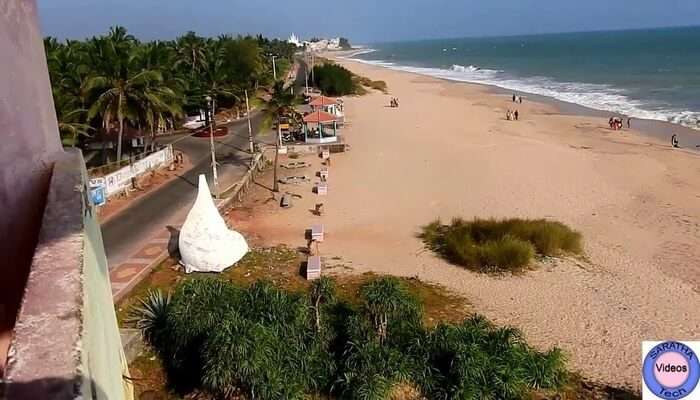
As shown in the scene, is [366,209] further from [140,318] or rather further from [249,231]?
[140,318]

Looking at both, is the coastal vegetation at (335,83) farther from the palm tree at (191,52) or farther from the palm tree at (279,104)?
the palm tree at (279,104)

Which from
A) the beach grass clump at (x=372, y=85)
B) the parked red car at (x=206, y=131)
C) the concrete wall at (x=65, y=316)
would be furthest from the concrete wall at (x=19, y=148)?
the beach grass clump at (x=372, y=85)

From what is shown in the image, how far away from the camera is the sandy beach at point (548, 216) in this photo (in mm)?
13477

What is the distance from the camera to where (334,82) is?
2534 inches

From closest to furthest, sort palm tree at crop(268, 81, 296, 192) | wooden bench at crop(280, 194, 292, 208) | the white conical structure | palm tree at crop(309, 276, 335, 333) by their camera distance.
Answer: palm tree at crop(309, 276, 335, 333), the white conical structure, wooden bench at crop(280, 194, 292, 208), palm tree at crop(268, 81, 296, 192)

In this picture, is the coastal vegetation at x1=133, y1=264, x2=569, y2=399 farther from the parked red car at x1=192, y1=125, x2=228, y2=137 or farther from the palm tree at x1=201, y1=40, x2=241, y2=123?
the palm tree at x1=201, y1=40, x2=241, y2=123

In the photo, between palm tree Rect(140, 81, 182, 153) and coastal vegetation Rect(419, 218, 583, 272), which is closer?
coastal vegetation Rect(419, 218, 583, 272)

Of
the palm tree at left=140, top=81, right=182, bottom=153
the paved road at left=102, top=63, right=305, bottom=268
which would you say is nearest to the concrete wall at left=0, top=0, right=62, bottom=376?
the paved road at left=102, top=63, right=305, bottom=268

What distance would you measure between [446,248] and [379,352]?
819cm

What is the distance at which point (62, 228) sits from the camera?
7.17 ft

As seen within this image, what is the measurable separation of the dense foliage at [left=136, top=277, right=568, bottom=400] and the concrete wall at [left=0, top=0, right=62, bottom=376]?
22.4ft

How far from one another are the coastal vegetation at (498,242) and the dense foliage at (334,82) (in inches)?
1808

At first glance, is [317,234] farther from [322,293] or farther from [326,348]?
[326,348]

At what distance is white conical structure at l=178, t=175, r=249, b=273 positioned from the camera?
595 inches
